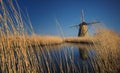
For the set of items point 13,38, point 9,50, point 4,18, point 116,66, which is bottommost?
point 116,66

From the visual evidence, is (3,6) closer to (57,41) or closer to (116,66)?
(116,66)

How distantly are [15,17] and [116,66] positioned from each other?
285cm

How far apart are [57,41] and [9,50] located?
15789 millimetres

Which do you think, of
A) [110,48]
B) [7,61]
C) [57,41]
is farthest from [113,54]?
[57,41]

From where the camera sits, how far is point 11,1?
2.24m

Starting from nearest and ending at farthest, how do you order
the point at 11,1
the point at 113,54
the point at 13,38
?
the point at 11,1 < the point at 13,38 < the point at 113,54

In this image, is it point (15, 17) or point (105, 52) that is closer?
point (15, 17)

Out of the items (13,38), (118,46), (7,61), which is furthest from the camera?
(118,46)

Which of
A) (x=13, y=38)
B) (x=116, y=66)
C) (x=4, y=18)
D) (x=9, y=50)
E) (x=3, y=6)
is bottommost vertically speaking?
(x=116, y=66)

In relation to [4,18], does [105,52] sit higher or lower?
lower

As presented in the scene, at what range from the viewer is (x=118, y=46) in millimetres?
5094

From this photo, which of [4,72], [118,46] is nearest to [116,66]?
[118,46]

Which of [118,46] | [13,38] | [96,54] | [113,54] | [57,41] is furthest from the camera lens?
[57,41]

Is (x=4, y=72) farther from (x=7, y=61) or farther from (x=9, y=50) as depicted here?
(x=9, y=50)
